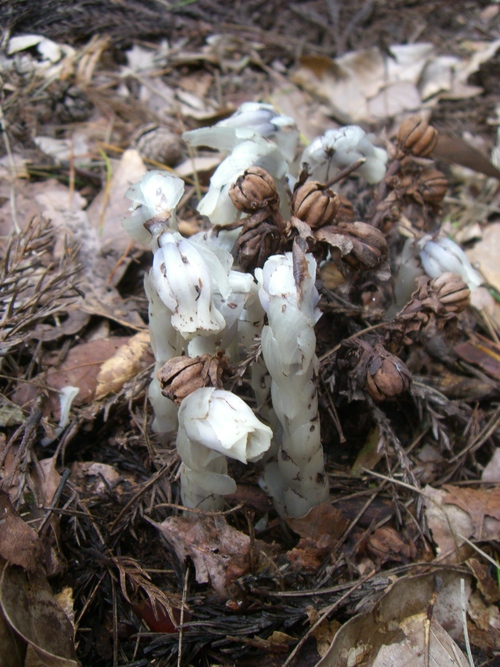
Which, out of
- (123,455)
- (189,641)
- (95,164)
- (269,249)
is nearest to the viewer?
(189,641)

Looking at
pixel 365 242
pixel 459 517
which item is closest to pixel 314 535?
pixel 459 517

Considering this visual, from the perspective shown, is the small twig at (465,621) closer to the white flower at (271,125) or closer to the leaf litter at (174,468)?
the leaf litter at (174,468)

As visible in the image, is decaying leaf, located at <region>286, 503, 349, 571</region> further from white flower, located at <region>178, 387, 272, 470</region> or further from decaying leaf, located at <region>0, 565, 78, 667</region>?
decaying leaf, located at <region>0, 565, 78, 667</region>

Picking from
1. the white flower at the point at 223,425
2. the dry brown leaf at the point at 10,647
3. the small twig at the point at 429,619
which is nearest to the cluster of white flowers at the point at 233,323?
the white flower at the point at 223,425

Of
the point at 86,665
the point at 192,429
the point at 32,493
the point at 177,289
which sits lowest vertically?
the point at 86,665

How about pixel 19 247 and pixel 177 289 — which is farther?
pixel 19 247

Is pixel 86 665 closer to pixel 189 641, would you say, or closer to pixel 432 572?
pixel 189 641

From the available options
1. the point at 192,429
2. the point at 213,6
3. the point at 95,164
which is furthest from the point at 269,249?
the point at 213,6
